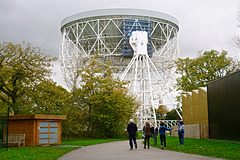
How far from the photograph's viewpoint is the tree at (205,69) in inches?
1692

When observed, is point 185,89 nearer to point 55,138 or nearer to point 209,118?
point 209,118

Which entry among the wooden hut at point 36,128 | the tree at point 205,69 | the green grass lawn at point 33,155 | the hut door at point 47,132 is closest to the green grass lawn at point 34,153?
the green grass lawn at point 33,155

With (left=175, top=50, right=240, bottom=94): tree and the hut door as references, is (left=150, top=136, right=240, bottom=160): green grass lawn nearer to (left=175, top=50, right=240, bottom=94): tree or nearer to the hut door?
the hut door

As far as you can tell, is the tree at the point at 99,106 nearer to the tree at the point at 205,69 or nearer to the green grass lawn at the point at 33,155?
the tree at the point at 205,69

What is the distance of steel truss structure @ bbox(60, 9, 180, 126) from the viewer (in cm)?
5050

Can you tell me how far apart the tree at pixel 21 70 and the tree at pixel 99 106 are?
688cm

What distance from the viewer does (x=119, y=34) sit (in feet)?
169

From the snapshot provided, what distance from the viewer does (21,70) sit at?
2734 centimetres

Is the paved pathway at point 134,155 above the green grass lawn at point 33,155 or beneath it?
above

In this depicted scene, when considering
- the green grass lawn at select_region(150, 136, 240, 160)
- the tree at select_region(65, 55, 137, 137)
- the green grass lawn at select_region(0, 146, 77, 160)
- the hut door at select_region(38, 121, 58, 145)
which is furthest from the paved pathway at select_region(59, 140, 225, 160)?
the tree at select_region(65, 55, 137, 137)

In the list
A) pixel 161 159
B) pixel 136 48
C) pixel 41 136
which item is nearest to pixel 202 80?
pixel 136 48

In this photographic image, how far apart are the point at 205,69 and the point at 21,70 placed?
2541 centimetres

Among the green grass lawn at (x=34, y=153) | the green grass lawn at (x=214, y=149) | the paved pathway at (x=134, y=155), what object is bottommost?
the green grass lawn at (x=34, y=153)

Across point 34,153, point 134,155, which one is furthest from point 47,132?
point 134,155
